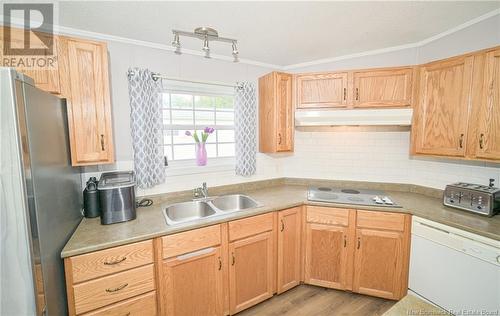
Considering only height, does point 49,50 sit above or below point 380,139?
above

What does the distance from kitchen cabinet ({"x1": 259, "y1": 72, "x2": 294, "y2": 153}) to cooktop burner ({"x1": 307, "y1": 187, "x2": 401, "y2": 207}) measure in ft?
1.91

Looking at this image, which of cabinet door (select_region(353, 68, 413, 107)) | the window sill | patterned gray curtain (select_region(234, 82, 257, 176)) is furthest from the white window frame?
cabinet door (select_region(353, 68, 413, 107))

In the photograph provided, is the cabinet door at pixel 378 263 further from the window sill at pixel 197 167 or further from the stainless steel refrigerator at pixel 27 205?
the stainless steel refrigerator at pixel 27 205

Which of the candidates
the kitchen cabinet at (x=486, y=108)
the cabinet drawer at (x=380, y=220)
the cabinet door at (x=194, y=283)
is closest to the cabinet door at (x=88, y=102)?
the cabinet door at (x=194, y=283)

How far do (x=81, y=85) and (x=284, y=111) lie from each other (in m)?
1.79

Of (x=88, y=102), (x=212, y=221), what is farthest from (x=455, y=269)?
(x=88, y=102)

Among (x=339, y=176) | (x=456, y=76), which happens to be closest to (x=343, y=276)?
(x=339, y=176)

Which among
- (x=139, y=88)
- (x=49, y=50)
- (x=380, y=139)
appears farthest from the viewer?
(x=380, y=139)

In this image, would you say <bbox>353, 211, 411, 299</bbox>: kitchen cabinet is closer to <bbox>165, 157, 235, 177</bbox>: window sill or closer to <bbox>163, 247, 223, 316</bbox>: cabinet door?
<bbox>163, 247, 223, 316</bbox>: cabinet door

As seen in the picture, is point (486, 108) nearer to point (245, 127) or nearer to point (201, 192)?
point (245, 127)

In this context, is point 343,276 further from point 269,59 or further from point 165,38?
point 165,38

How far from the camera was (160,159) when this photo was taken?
203 cm

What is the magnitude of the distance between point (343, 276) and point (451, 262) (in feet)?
2.72

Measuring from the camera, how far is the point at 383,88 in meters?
2.12
